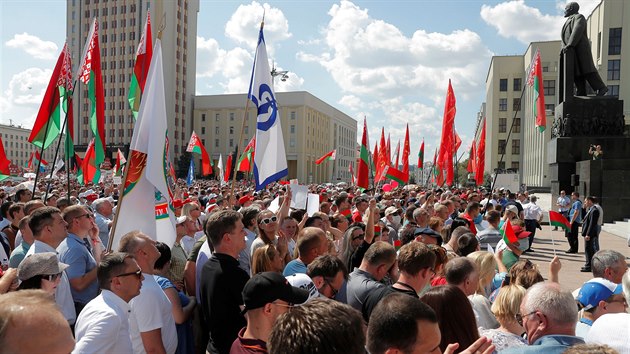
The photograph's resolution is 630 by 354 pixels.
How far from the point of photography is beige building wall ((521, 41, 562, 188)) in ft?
191

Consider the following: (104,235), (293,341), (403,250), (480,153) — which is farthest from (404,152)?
(293,341)

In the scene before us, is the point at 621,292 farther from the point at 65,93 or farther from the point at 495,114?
the point at 495,114

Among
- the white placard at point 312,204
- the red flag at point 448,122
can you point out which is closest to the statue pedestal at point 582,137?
the red flag at point 448,122

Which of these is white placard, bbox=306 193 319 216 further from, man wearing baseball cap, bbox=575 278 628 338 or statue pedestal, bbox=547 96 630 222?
statue pedestal, bbox=547 96 630 222

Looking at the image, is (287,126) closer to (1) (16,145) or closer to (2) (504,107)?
(2) (504,107)

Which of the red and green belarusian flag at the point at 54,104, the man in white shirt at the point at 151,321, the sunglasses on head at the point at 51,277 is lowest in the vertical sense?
the man in white shirt at the point at 151,321

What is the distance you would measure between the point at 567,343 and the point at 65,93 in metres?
11.5

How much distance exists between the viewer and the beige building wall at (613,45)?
52.7 m

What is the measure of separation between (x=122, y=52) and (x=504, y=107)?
61628mm

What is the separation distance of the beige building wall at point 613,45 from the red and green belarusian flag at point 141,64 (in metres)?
54.9

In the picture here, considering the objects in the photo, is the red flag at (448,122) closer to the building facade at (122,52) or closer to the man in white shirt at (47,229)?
the man in white shirt at (47,229)

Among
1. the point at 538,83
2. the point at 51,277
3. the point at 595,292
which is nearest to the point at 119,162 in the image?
the point at 538,83

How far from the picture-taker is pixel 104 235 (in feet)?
26.7

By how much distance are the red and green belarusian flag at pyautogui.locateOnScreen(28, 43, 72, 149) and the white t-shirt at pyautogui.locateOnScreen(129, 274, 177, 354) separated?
328 inches
